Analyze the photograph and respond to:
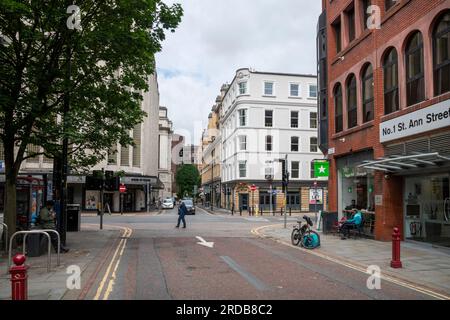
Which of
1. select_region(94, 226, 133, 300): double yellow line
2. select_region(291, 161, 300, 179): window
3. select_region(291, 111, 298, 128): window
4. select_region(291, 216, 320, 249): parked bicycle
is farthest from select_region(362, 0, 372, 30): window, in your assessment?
select_region(291, 161, 300, 179): window

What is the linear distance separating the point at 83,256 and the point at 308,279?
23.9ft

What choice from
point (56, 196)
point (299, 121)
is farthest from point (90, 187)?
point (299, 121)

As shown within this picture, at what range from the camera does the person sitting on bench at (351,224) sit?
1861cm

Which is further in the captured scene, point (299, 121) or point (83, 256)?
point (299, 121)

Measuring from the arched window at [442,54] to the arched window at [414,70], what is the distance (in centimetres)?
77

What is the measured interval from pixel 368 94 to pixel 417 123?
14.8ft

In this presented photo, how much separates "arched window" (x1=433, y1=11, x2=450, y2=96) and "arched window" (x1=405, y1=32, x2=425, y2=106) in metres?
0.77

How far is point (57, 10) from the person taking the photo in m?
13.8

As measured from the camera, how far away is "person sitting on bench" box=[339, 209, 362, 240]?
1861 cm

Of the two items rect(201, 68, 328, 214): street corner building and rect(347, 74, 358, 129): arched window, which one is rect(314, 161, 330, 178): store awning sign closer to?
rect(347, 74, 358, 129): arched window

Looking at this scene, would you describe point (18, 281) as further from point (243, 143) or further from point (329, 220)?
point (243, 143)

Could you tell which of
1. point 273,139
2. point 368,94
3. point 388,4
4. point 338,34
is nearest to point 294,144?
point 273,139

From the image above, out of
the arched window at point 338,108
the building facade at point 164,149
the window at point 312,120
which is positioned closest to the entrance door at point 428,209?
the arched window at point 338,108
